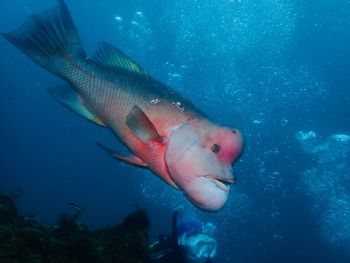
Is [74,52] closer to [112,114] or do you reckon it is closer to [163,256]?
[112,114]

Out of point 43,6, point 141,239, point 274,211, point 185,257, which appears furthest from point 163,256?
point 43,6

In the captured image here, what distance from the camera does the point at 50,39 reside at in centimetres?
293

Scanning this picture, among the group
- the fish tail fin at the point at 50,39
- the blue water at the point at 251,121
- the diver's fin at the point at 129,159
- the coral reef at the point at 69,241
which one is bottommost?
the coral reef at the point at 69,241

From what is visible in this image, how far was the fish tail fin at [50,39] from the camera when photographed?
112 inches

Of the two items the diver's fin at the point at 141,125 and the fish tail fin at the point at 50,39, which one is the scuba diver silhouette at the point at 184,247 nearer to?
the diver's fin at the point at 141,125

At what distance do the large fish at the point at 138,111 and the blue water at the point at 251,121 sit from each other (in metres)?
25.4

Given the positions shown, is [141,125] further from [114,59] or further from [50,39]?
[50,39]

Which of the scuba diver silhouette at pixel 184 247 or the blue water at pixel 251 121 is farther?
the blue water at pixel 251 121

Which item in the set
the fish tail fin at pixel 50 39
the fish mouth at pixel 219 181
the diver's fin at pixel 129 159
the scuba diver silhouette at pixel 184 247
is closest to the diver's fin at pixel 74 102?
the fish tail fin at pixel 50 39

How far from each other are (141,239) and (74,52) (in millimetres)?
2424

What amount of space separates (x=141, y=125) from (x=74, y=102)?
0.90 meters

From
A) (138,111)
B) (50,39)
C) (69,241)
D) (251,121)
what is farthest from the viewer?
(251,121)

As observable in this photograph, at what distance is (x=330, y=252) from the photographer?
30.1 meters

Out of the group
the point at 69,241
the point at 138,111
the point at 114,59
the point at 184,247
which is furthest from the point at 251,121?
the point at 138,111
